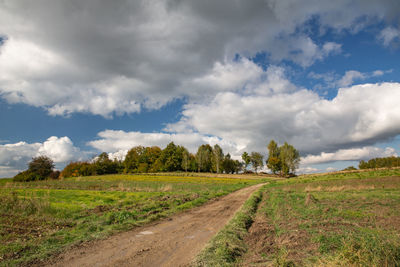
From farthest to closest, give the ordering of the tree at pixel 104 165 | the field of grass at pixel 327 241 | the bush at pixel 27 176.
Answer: the tree at pixel 104 165, the bush at pixel 27 176, the field of grass at pixel 327 241

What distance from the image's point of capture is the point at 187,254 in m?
8.11

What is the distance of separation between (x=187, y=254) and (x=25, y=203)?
1512cm

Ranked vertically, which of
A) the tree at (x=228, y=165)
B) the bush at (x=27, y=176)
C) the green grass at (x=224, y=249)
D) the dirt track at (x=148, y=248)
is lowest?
the dirt track at (x=148, y=248)

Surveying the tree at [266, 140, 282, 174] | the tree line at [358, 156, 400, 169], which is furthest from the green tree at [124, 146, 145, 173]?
the tree line at [358, 156, 400, 169]

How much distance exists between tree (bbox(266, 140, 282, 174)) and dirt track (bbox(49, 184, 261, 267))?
10586 cm

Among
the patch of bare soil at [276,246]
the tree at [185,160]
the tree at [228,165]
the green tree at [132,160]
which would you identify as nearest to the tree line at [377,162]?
the tree at [228,165]

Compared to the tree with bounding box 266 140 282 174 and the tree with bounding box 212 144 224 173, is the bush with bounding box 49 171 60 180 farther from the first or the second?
the tree with bounding box 266 140 282 174

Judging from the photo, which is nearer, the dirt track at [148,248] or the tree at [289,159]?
the dirt track at [148,248]

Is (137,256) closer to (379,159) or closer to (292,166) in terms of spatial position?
(292,166)

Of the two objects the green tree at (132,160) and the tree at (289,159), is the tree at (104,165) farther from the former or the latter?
the tree at (289,159)

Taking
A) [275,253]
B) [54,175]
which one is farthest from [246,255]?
[54,175]

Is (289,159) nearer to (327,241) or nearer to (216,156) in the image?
(216,156)

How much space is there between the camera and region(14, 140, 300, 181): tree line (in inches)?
4353

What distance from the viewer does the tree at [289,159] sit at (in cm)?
10481
